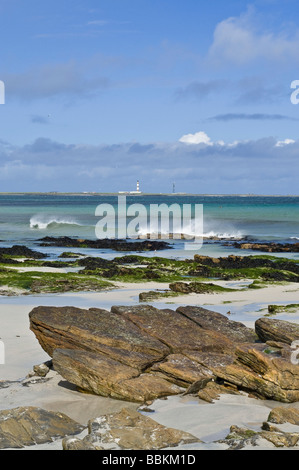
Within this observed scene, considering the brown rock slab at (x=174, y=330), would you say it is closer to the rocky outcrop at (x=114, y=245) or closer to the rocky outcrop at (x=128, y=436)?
the rocky outcrop at (x=128, y=436)

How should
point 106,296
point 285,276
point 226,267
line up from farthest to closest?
point 226,267, point 285,276, point 106,296

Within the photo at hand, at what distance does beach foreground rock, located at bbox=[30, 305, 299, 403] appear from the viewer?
9.12m

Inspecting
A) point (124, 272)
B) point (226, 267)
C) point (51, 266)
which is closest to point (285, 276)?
point (226, 267)

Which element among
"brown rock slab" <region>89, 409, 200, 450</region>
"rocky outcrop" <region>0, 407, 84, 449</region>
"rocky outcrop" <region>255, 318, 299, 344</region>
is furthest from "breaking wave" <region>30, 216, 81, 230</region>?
"brown rock slab" <region>89, 409, 200, 450</region>

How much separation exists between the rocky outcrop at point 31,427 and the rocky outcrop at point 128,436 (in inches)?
20.3

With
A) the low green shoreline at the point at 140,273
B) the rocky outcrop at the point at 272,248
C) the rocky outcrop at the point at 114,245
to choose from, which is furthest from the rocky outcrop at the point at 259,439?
the rocky outcrop at the point at 272,248

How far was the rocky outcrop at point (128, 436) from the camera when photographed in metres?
6.91

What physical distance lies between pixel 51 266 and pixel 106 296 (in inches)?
389

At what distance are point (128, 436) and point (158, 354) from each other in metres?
3.41

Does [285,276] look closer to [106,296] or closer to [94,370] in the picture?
[106,296]

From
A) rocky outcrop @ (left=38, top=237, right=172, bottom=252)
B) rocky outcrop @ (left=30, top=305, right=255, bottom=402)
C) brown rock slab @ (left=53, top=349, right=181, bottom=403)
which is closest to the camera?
brown rock slab @ (left=53, top=349, right=181, bottom=403)

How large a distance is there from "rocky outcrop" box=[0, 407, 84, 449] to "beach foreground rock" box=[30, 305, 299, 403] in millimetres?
1418

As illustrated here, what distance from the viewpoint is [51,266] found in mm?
29062

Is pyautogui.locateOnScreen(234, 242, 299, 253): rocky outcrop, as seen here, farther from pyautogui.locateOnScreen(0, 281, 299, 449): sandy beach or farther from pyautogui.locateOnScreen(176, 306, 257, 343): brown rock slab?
pyautogui.locateOnScreen(176, 306, 257, 343): brown rock slab
